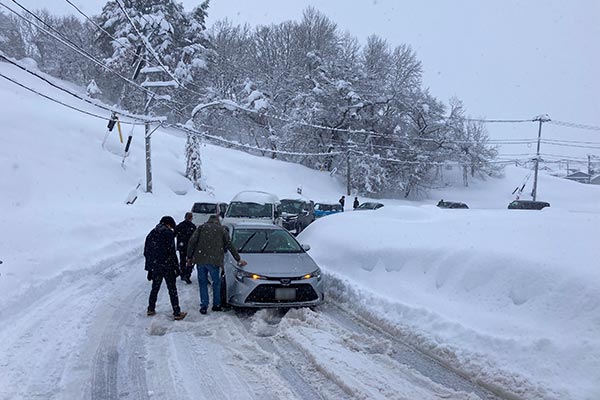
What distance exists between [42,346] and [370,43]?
5533 cm

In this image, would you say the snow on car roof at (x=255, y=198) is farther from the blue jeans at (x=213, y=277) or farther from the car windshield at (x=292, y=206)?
the blue jeans at (x=213, y=277)

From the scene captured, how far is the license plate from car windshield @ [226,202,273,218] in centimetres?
800

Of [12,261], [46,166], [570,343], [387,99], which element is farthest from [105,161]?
[387,99]

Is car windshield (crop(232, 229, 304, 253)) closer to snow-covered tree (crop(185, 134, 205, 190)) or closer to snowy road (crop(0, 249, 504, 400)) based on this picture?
snowy road (crop(0, 249, 504, 400))

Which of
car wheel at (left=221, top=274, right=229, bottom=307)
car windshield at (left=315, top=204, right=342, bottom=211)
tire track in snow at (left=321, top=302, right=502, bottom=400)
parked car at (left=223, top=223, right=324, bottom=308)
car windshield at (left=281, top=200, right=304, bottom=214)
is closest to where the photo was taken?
tire track in snow at (left=321, top=302, right=502, bottom=400)

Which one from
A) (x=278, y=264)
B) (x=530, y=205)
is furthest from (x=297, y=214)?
(x=530, y=205)

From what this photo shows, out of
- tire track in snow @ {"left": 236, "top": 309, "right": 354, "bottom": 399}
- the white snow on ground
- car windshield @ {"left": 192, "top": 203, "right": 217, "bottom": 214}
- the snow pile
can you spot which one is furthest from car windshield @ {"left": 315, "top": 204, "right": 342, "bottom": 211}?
tire track in snow @ {"left": 236, "top": 309, "right": 354, "bottom": 399}

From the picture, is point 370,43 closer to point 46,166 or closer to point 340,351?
point 46,166

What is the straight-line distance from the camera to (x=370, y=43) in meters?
55.6

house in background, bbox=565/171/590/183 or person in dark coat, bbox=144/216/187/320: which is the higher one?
house in background, bbox=565/171/590/183

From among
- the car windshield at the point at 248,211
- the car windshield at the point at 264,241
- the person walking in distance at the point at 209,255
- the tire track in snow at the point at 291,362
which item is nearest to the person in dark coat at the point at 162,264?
the person walking in distance at the point at 209,255

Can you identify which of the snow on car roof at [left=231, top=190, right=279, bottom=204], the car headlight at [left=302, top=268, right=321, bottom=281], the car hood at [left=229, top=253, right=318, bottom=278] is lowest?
the car headlight at [left=302, top=268, right=321, bottom=281]

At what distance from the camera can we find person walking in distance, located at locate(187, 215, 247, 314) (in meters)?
7.64

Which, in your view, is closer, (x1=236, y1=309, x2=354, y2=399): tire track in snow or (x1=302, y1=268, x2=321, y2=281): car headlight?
(x1=236, y1=309, x2=354, y2=399): tire track in snow
